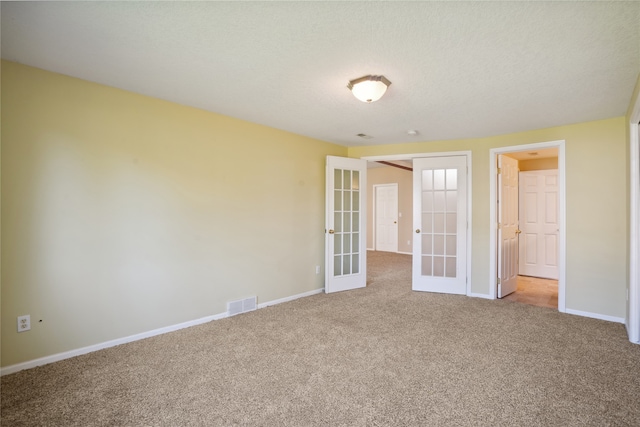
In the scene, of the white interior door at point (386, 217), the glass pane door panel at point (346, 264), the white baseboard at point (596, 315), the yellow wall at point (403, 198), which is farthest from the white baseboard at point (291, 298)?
the white interior door at point (386, 217)

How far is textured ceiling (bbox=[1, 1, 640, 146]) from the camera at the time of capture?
166 cm

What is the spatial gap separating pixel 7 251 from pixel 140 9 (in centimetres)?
201

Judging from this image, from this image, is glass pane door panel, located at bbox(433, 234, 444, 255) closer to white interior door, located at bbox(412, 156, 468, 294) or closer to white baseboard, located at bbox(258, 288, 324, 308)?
white interior door, located at bbox(412, 156, 468, 294)

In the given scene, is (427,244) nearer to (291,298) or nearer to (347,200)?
(347,200)

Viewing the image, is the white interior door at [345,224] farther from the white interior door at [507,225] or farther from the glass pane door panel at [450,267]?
the white interior door at [507,225]

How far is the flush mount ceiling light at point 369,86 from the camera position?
2381mm

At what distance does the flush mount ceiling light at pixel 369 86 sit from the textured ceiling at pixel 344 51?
73mm

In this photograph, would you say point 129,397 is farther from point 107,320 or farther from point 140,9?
point 140,9

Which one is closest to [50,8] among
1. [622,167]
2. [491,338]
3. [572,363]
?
[491,338]

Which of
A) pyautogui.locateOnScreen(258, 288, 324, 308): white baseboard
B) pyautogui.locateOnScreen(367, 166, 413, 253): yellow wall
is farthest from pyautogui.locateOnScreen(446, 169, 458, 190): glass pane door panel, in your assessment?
pyautogui.locateOnScreen(367, 166, 413, 253): yellow wall

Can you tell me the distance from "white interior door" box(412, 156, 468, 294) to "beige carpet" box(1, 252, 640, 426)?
3.92 feet

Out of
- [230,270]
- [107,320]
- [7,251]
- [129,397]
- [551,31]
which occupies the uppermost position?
[551,31]

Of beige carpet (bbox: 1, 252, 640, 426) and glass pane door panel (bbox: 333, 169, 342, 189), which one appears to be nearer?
beige carpet (bbox: 1, 252, 640, 426)

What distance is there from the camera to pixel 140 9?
64.8 inches
